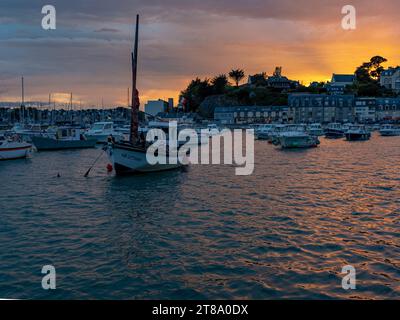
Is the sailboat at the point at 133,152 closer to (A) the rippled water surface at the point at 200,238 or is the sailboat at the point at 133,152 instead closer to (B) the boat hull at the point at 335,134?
(A) the rippled water surface at the point at 200,238

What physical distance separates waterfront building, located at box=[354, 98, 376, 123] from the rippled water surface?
14136 centimetres

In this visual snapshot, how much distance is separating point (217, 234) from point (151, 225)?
124 inches

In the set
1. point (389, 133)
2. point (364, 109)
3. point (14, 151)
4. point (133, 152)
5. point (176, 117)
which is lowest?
point (14, 151)

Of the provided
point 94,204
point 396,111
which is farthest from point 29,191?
point 396,111

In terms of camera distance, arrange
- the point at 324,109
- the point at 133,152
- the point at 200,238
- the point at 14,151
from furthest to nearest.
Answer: the point at 324,109 → the point at 14,151 → the point at 133,152 → the point at 200,238

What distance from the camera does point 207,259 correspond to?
13.3 meters

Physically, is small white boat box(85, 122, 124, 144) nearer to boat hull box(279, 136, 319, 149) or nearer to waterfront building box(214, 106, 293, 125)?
boat hull box(279, 136, 319, 149)

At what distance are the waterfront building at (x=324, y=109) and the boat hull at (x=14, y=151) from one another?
131145mm

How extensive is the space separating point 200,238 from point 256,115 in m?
153

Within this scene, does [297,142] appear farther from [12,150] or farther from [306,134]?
[12,150]

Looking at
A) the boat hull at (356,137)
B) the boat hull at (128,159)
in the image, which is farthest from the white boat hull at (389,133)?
the boat hull at (128,159)

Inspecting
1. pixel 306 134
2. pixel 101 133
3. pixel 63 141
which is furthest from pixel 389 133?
pixel 63 141

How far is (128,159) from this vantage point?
32188 millimetres

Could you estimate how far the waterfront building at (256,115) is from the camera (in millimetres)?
164625
